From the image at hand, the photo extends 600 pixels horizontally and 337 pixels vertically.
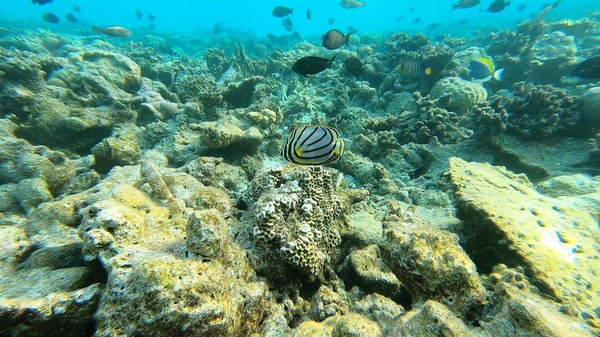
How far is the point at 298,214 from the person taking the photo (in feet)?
8.90

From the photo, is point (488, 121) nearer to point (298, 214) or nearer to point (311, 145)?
point (298, 214)

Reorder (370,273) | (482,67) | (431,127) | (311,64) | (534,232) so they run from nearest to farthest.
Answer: (370,273)
(534,232)
(311,64)
(431,127)
(482,67)

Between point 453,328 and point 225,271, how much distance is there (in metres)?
1.43

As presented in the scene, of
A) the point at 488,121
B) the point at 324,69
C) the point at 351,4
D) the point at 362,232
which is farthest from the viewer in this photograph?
the point at 351,4

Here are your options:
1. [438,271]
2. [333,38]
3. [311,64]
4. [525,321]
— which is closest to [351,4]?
[333,38]

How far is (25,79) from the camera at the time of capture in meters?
5.69

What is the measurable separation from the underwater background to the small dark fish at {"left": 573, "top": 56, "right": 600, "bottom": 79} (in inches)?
1.7

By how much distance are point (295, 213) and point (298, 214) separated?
0.04m

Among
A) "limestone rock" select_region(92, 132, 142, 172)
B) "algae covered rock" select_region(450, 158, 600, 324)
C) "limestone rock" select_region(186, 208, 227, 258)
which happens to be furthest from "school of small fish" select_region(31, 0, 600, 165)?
"limestone rock" select_region(92, 132, 142, 172)

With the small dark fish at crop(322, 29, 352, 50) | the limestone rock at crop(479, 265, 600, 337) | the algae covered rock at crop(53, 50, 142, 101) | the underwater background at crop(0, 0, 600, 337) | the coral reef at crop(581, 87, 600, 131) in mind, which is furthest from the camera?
the algae covered rock at crop(53, 50, 142, 101)

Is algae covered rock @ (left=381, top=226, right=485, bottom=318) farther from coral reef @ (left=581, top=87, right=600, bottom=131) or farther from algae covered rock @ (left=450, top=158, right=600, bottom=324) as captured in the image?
coral reef @ (left=581, top=87, right=600, bottom=131)

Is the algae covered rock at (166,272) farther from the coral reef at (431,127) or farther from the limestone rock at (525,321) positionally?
the coral reef at (431,127)

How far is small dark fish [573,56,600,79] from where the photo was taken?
6476 mm

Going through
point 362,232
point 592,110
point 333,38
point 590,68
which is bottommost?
point 362,232
